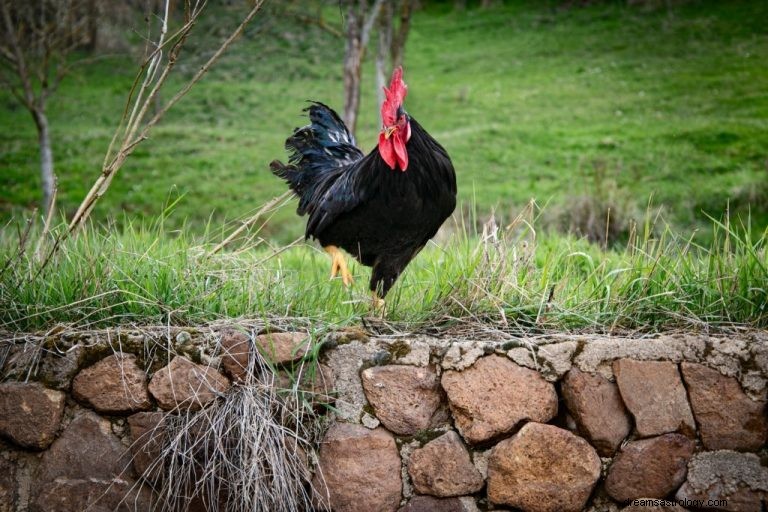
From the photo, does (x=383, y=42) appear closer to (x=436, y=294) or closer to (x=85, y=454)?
(x=436, y=294)

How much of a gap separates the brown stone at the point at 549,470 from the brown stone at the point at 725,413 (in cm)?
50

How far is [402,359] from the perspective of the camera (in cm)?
307

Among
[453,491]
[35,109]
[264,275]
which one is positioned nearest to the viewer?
[453,491]

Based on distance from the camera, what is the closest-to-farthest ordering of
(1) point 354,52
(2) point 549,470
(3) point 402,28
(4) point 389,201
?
(2) point 549,470 → (4) point 389,201 → (1) point 354,52 → (3) point 402,28

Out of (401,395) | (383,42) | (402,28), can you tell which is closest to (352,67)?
(402,28)

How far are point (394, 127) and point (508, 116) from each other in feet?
39.5

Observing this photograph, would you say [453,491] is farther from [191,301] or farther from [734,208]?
[734,208]

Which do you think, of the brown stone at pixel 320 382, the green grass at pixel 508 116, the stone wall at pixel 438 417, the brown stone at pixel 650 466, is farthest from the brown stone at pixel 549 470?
the green grass at pixel 508 116

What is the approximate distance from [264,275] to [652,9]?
14368mm

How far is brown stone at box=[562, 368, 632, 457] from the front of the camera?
299cm

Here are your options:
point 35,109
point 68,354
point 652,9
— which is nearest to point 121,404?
point 68,354

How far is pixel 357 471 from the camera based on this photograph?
300cm

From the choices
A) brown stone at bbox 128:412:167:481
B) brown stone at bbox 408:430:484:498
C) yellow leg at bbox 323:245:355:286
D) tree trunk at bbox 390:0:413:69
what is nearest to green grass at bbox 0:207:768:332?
yellow leg at bbox 323:245:355:286

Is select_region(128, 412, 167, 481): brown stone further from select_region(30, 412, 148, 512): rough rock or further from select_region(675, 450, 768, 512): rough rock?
select_region(675, 450, 768, 512): rough rock
